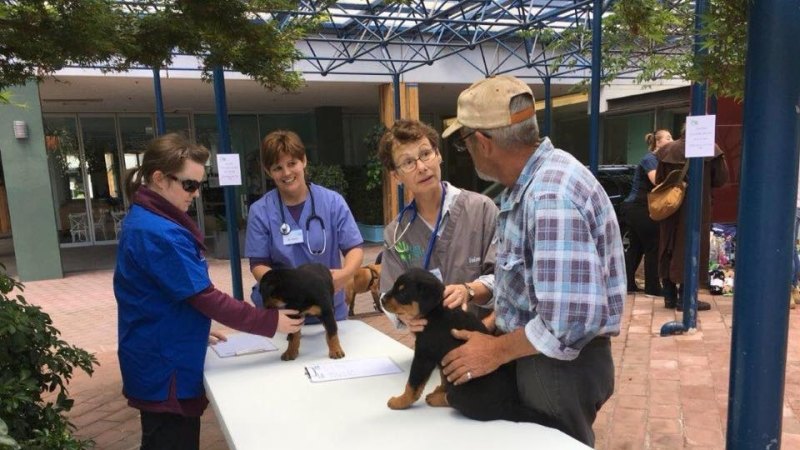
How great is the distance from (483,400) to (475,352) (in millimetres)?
157

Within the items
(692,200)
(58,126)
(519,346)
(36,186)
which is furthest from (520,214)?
(58,126)

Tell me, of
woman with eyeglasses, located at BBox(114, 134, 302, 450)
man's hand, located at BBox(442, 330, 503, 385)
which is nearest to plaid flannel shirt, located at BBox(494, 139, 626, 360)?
man's hand, located at BBox(442, 330, 503, 385)

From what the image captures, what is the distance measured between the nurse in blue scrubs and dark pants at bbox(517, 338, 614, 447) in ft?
4.54

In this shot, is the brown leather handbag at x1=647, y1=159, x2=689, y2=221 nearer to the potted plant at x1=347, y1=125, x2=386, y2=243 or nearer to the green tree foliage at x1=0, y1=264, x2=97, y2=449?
the green tree foliage at x1=0, y1=264, x2=97, y2=449

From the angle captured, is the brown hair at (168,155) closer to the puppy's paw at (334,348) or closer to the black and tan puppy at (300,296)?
the black and tan puppy at (300,296)

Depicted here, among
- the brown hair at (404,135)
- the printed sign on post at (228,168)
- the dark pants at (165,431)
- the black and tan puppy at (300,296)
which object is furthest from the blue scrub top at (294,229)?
the printed sign on post at (228,168)

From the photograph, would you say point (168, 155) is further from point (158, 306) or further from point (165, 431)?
point (165, 431)

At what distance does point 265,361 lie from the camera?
236 cm

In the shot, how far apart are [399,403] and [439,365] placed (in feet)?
0.65

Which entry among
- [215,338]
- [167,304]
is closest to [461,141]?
Answer: [167,304]

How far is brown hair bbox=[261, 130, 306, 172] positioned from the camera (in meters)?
2.77

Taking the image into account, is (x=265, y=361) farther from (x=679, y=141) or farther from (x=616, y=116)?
(x=616, y=116)

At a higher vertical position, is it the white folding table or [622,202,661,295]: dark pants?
the white folding table

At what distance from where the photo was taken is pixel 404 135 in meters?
2.38
